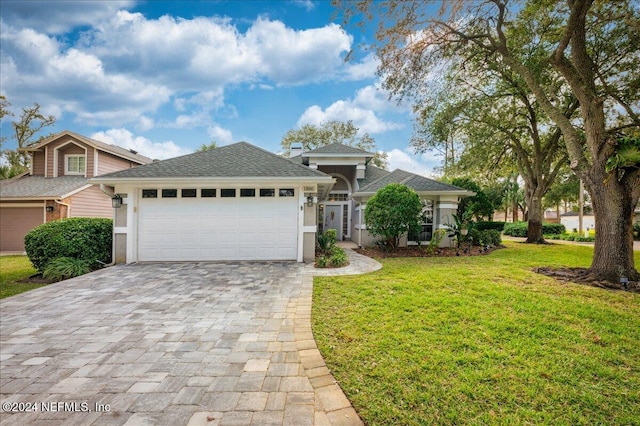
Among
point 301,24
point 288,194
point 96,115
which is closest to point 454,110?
point 301,24

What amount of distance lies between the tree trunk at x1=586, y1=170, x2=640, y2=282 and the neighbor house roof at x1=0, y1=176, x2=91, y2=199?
17.7 meters

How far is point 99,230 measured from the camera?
28.1 feet

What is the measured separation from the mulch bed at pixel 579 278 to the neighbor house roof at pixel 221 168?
661 centimetres

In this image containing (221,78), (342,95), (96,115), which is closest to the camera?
(221,78)

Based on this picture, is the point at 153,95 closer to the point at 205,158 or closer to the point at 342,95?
the point at 205,158

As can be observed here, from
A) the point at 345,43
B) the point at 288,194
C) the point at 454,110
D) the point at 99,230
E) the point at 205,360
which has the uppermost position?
the point at 345,43

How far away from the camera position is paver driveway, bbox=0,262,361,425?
2.22m

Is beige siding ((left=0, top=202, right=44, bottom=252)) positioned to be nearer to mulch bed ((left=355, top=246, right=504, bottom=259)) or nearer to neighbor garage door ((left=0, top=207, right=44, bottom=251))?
neighbor garage door ((left=0, top=207, right=44, bottom=251))

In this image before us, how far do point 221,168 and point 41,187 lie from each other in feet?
37.5

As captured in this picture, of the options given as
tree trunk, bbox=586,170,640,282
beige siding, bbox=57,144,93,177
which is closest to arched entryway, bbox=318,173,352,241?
tree trunk, bbox=586,170,640,282

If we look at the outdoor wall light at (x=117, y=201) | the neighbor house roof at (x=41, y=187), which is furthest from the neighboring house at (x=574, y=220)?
the neighbor house roof at (x=41, y=187)

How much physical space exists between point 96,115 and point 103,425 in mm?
17660

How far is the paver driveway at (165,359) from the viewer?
7.27ft

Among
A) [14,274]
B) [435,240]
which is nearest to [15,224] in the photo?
[14,274]
